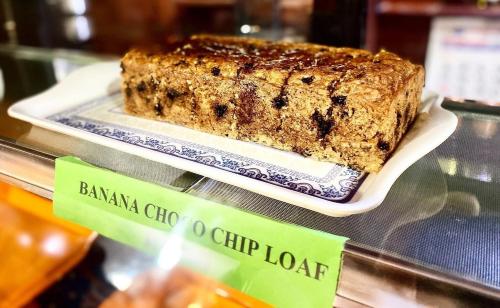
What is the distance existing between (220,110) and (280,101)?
16 cm

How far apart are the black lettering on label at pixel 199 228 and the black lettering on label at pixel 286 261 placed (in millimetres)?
136

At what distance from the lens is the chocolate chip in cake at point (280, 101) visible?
1004mm

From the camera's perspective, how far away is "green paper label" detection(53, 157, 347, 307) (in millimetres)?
616

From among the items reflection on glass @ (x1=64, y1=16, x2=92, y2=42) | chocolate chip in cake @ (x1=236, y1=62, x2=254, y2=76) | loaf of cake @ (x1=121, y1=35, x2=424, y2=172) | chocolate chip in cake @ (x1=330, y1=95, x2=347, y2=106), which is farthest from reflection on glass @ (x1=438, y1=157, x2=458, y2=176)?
reflection on glass @ (x1=64, y1=16, x2=92, y2=42)

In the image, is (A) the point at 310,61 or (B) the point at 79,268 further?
(B) the point at 79,268

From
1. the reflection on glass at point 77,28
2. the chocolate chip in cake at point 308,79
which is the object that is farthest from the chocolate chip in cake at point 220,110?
the reflection on glass at point 77,28

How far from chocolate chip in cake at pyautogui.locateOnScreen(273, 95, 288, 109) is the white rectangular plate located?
101 mm

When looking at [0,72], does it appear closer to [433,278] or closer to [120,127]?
[120,127]

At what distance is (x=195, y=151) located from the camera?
954mm

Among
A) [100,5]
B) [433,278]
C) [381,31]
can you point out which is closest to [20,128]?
[433,278]

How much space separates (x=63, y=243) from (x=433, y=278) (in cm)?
111

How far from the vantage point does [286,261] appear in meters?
0.63

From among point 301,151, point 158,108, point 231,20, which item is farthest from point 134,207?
point 231,20

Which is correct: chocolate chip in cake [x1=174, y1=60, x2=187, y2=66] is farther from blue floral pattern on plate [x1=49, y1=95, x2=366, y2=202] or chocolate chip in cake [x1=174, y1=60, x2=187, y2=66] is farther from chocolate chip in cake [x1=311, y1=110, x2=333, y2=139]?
chocolate chip in cake [x1=311, y1=110, x2=333, y2=139]
